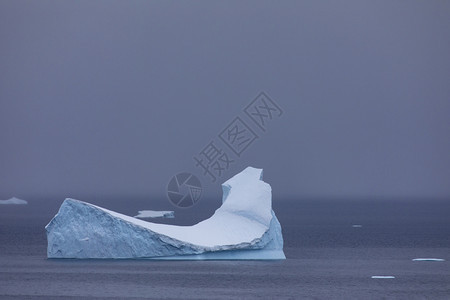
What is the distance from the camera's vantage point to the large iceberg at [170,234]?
23.1 metres

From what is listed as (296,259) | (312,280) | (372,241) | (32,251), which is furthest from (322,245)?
(312,280)

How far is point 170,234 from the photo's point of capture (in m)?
23.6

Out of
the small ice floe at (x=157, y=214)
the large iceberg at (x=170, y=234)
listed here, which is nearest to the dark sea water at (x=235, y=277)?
the large iceberg at (x=170, y=234)

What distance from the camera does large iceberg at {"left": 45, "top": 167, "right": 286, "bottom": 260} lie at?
23109mm

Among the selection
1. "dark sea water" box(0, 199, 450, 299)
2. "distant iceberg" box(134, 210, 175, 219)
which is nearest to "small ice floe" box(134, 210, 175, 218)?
"distant iceberg" box(134, 210, 175, 219)

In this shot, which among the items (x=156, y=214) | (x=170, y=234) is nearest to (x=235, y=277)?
(x=170, y=234)

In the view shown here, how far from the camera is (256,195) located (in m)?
25.5

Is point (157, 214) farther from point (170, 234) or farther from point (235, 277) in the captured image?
point (235, 277)

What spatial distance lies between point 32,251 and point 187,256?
928 cm

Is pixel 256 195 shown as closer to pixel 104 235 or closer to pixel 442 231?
pixel 104 235

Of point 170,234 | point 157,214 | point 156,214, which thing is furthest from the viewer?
point 156,214

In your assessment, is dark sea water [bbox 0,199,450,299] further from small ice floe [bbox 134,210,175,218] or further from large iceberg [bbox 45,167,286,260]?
small ice floe [bbox 134,210,175,218]

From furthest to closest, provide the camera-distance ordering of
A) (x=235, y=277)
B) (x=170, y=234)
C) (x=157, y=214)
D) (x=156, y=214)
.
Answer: (x=156, y=214) → (x=157, y=214) → (x=170, y=234) → (x=235, y=277)

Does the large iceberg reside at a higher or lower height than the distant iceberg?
lower
